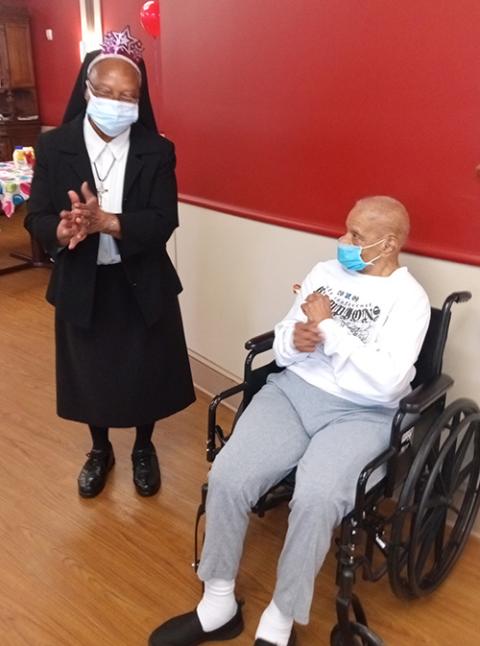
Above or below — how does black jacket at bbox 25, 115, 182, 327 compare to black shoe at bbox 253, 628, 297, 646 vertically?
above

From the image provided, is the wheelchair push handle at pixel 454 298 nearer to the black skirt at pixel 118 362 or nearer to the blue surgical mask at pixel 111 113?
the black skirt at pixel 118 362

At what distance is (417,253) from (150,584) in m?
1.23

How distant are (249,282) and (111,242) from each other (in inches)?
30.6

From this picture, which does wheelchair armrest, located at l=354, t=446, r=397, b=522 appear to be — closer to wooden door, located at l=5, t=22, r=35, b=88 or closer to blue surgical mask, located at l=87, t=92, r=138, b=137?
blue surgical mask, located at l=87, t=92, r=138, b=137

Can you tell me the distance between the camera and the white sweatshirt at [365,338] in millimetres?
1448

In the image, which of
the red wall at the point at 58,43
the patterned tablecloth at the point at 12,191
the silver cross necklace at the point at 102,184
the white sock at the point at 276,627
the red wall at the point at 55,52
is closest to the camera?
the white sock at the point at 276,627

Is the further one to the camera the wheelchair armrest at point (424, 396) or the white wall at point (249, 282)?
the white wall at point (249, 282)

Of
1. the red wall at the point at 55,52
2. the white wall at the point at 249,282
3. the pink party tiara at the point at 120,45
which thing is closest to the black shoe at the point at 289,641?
the white wall at the point at 249,282

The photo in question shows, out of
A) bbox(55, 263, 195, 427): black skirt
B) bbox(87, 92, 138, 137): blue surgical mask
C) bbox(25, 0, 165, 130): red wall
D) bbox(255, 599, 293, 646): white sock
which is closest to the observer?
bbox(255, 599, 293, 646): white sock

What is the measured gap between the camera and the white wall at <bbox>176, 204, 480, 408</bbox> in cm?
176

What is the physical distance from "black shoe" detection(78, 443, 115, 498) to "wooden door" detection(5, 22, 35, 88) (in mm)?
5581

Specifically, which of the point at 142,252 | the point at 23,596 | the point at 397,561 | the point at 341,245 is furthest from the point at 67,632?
the point at 341,245

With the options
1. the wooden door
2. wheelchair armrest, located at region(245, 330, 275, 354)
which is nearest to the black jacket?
wheelchair armrest, located at region(245, 330, 275, 354)

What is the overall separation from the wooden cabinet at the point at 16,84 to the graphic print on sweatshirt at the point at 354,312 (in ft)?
19.1
